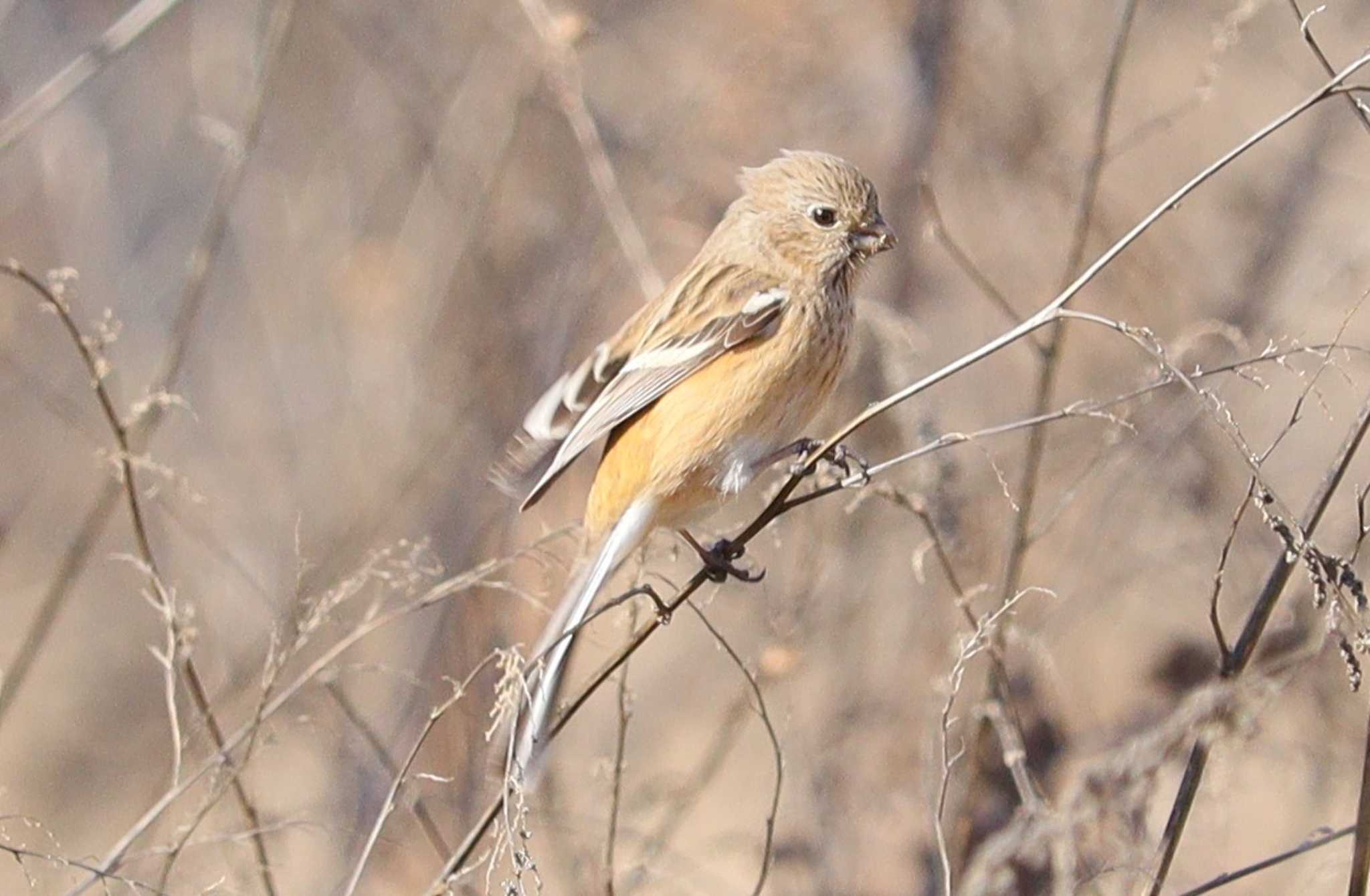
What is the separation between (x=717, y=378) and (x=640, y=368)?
0.22 metres

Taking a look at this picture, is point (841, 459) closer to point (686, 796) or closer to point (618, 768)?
point (618, 768)

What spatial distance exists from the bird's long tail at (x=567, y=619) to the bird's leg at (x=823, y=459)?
1.01ft

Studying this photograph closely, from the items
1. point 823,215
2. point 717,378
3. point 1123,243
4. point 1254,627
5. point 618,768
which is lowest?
point 1254,627

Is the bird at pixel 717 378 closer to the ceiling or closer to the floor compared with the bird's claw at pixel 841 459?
closer to the ceiling

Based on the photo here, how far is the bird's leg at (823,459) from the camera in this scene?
3.16 meters

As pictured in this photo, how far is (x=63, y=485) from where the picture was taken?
28.5ft

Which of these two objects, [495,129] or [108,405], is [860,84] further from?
[108,405]

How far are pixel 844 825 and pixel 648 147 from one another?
2.99m

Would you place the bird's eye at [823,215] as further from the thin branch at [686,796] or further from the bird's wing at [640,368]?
the thin branch at [686,796]

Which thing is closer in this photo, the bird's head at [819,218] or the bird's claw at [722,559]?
the bird's claw at [722,559]

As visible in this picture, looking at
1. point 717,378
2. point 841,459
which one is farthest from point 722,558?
point 717,378

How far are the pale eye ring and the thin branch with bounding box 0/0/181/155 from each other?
152 centimetres

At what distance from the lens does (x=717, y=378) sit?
12.0ft

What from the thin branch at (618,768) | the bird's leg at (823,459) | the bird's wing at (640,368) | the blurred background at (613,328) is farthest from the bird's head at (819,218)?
the thin branch at (618,768)
